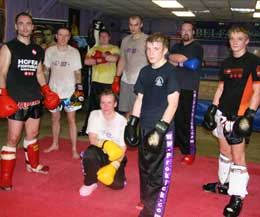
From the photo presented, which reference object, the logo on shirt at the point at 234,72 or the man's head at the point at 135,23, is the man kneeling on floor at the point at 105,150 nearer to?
the logo on shirt at the point at 234,72

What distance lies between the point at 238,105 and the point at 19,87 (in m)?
2.09

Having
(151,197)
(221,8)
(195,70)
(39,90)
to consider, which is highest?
(221,8)

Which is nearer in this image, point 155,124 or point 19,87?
point 155,124

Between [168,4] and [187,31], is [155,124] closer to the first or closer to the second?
[187,31]

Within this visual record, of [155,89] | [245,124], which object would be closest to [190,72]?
[245,124]

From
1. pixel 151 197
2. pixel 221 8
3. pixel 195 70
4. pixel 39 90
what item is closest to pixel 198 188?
pixel 151 197

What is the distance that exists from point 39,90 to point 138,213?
5.31ft

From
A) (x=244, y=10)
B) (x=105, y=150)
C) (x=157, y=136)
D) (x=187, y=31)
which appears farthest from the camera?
(x=244, y=10)

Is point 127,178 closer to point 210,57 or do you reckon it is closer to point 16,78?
point 16,78

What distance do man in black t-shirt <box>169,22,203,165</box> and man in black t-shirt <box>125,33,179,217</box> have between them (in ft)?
5.06

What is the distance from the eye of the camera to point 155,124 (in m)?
2.74

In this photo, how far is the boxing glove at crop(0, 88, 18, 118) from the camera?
10.5 ft

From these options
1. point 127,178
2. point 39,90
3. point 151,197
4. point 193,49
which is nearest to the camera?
point 151,197

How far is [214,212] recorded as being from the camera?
10.6 ft
